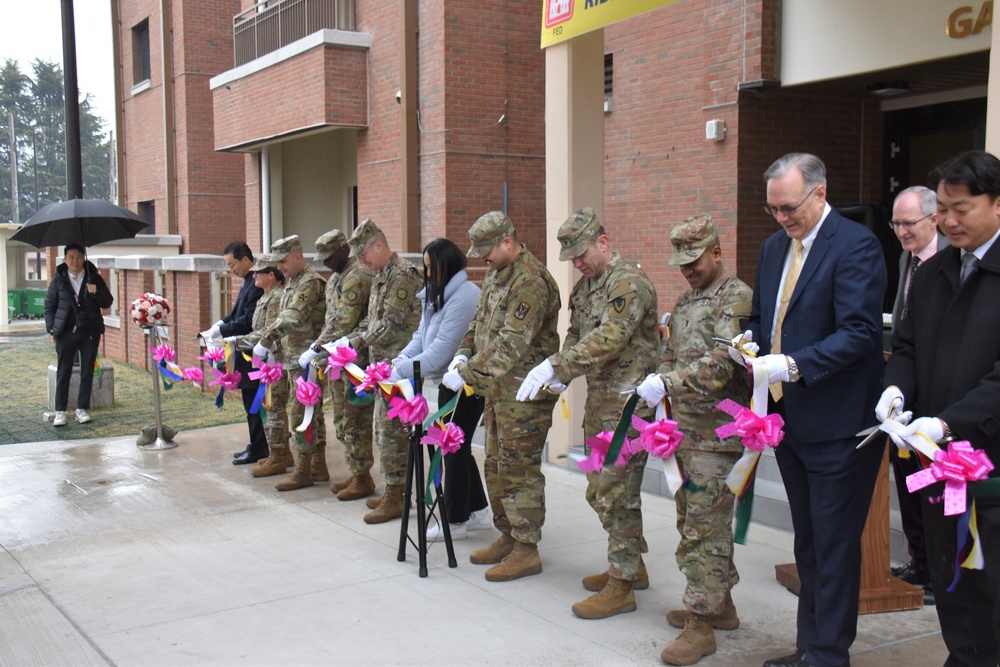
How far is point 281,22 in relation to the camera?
15523 mm

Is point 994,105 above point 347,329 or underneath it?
above

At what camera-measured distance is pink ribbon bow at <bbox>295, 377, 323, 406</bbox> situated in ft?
24.2

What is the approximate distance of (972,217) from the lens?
337 centimetres

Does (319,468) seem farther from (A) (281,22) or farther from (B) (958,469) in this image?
(A) (281,22)

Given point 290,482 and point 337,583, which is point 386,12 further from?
point 337,583

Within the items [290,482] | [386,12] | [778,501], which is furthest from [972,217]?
[386,12]

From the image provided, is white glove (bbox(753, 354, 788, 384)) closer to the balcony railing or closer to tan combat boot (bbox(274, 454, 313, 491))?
tan combat boot (bbox(274, 454, 313, 491))

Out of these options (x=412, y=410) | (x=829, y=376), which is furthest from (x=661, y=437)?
(x=412, y=410)

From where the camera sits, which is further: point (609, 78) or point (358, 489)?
point (609, 78)

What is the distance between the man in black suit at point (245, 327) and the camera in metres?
8.98

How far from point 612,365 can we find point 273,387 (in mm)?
4196

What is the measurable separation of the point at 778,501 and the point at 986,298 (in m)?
3.27

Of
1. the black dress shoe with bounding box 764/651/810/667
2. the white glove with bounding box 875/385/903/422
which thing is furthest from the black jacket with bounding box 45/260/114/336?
the white glove with bounding box 875/385/903/422

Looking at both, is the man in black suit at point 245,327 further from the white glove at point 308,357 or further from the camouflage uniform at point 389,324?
the camouflage uniform at point 389,324
